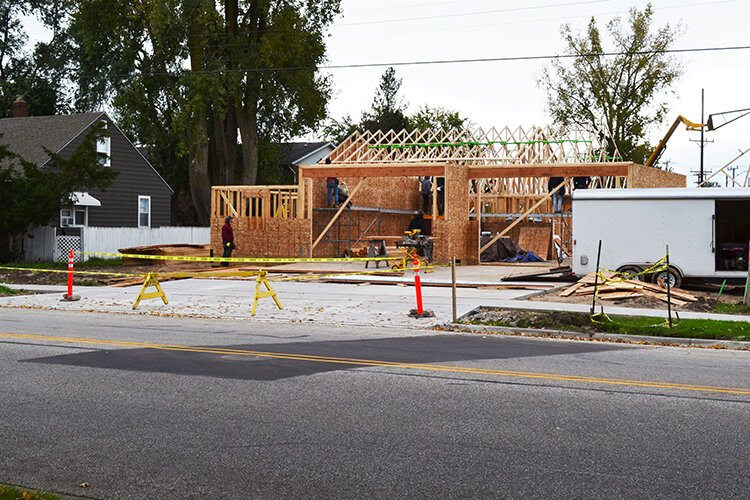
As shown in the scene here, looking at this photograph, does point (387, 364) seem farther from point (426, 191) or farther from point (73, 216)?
point (73, 216)

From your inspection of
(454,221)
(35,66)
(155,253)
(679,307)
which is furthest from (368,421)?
(35,66)

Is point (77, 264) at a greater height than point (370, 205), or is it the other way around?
point (370, 205)

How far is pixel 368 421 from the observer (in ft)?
27.1

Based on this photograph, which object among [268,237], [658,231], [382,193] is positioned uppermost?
[382,193]

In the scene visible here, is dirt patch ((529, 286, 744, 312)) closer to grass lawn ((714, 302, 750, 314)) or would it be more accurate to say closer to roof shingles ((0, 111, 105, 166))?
grass lawn ((714, 302, 750, 314))

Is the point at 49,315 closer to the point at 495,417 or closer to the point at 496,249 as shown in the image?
the point at 495,417

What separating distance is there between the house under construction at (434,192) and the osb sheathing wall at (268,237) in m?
0.04

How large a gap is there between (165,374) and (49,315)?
874cm

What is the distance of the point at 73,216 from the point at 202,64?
9.56m

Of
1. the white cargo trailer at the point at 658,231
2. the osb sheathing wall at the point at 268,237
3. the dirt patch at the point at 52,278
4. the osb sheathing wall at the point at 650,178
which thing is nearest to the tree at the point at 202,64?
the osb sheathing wall at the point at 268,237

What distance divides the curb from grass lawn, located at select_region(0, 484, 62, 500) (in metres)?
11.1

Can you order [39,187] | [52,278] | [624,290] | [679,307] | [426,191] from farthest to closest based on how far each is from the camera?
[426,191], [39,187], [52,278], [624,290], [679,307]

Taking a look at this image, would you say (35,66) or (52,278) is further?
(35,66)

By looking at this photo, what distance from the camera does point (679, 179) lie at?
38031 mm
